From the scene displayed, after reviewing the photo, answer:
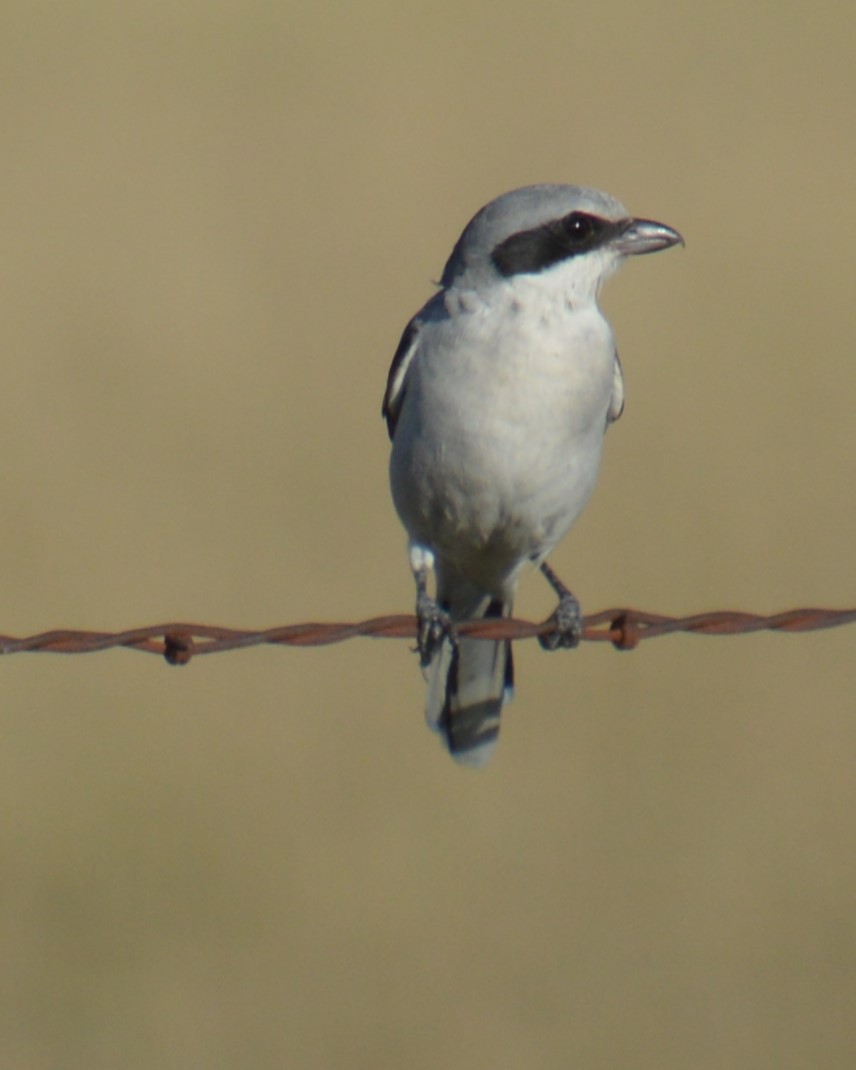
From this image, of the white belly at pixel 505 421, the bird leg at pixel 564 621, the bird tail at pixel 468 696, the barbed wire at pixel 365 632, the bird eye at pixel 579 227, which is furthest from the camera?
the bird tail at pixel 468 696

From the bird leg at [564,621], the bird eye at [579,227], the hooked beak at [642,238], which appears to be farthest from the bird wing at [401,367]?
the bird leg at [564,621]

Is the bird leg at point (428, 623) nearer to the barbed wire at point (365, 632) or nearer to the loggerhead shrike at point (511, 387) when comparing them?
the loggerhead shrike at point (511, 387)

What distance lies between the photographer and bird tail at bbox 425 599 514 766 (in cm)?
560

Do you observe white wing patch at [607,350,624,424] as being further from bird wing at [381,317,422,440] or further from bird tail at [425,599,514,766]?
bird tail at [425,599,514,766]

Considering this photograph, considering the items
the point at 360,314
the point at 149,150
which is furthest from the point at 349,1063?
the point at 149,150

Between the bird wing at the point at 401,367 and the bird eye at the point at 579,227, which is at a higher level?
the bird eye at the point at 579,227

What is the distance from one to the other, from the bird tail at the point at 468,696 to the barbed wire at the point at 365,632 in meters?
1.45

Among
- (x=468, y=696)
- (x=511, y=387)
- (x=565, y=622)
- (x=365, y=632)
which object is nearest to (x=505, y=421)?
(x=511, y=387)

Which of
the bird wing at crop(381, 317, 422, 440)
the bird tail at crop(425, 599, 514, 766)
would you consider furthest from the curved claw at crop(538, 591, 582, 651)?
the bird wing at crop(381, 317, 422, 440)

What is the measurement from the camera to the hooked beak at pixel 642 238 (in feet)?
17.2

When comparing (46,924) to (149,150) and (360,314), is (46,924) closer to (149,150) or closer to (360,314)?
(360,314)

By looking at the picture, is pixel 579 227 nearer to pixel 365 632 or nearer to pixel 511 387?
pixel 511 387

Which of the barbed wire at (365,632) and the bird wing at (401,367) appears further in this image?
the bird wing at (401,367)

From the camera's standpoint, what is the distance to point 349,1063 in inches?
254
